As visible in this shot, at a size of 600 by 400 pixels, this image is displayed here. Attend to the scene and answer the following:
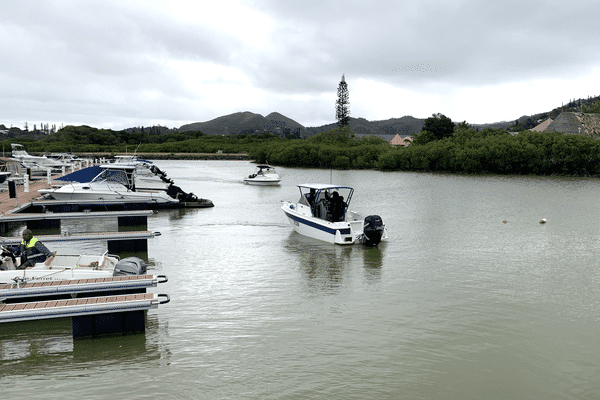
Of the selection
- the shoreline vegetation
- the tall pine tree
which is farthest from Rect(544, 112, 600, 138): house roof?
the tall pine tree

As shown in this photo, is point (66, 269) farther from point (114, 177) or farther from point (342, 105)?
point (342, 105)

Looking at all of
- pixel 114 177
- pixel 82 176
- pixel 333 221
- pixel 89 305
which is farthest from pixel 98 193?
pixel 89 305

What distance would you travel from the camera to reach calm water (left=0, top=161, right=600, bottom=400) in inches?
303

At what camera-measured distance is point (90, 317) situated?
348 inches

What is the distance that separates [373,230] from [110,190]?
16.0 meters

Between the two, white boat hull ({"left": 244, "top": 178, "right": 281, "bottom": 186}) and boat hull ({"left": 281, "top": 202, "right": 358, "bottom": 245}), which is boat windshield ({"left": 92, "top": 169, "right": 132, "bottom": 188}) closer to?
boat hull ({"left": 281, "top": 202, "right": 358, "bottom": 245})

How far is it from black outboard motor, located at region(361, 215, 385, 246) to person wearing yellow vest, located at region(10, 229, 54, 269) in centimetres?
1068

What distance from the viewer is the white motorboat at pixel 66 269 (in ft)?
32.9

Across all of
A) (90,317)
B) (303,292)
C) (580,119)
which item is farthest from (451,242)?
(580,119)

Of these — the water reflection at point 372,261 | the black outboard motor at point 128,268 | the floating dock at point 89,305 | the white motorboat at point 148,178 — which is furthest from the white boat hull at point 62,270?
the white motorboat at point 148,178

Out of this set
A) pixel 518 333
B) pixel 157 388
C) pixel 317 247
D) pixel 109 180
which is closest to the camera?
pixel 157 388

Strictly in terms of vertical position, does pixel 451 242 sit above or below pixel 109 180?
below

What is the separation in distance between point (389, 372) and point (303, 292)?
181 inches

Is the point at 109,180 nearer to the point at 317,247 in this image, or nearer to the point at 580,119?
the point at 317,247
